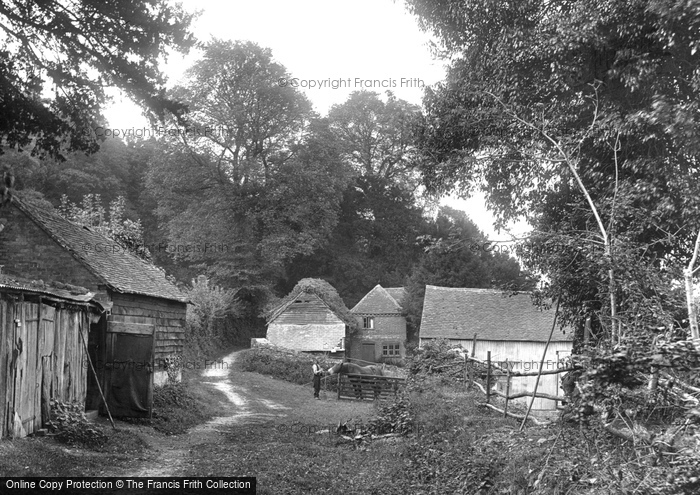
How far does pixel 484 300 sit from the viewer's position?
34188mm

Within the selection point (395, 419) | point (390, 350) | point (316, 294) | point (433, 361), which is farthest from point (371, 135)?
point (395, 419)

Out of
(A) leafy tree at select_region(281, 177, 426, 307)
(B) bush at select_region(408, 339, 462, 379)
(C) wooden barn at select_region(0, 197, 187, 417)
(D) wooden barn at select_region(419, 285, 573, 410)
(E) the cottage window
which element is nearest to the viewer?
(C) wooden barn at select_region(0, 197, 187, 417)

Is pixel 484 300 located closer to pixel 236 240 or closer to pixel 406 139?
pixel 236 240

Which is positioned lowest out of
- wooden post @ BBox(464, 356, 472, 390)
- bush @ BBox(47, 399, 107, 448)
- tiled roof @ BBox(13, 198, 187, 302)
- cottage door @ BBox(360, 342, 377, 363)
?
cottage door @ BBox(360, 342, 377, 363)

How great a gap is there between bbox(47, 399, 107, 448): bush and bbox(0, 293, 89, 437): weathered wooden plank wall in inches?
8.1

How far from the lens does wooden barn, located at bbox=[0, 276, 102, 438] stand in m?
10.3

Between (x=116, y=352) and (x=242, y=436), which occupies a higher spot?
(x=116, y=352)

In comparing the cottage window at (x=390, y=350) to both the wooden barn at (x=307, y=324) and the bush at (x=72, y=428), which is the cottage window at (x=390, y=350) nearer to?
the wooden barn at (x=307, y=324)

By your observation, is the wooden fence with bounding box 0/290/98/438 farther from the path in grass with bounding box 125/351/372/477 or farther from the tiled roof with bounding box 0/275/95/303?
the path in grass with bounding box 125/351/372/477

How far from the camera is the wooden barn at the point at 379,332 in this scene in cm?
4491

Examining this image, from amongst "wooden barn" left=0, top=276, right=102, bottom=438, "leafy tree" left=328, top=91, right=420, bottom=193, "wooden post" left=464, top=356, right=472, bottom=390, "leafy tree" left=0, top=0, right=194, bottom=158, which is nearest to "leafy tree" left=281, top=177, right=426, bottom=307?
"leafy tree" left=328, top=91, right=420, bottom=193

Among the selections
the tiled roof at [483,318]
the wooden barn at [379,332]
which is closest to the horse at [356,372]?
the tiled roof at [483,318]

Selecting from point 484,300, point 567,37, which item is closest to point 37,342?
point 567,37

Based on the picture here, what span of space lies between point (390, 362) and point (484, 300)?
483 inches
